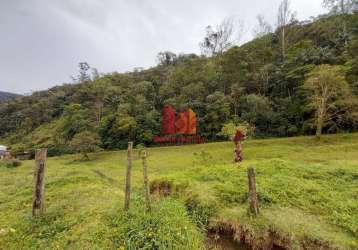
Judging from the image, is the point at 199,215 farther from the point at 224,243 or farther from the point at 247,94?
the point at 247,94

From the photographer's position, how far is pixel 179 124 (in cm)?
2689

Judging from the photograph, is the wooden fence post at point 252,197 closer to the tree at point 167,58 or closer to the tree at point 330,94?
the tree at point 330,94

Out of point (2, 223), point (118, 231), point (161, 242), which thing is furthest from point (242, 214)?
point (2, 223)

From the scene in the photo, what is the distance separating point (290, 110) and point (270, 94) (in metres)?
3.91

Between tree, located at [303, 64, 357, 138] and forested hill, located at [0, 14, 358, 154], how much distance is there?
126 mm

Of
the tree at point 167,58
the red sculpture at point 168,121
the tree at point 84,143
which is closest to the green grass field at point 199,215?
the tree at point 84,143

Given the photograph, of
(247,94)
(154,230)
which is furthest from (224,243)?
(247,94)

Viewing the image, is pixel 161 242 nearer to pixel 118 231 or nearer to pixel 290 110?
pixel 118 231

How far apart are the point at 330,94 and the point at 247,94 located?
1041 centimetres

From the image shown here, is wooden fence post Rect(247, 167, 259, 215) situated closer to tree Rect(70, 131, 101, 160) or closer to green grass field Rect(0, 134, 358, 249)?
green grass field Rect(0, 134, 358, 249)

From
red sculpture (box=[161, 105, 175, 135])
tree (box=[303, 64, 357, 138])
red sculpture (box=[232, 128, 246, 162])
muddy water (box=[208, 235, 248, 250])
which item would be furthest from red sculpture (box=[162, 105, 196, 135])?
muddy water (box=[208, 235, 248, 250])

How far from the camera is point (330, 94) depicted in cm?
1695

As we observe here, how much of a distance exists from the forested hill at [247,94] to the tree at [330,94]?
0.41 ft

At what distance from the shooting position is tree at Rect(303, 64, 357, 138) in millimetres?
16828
